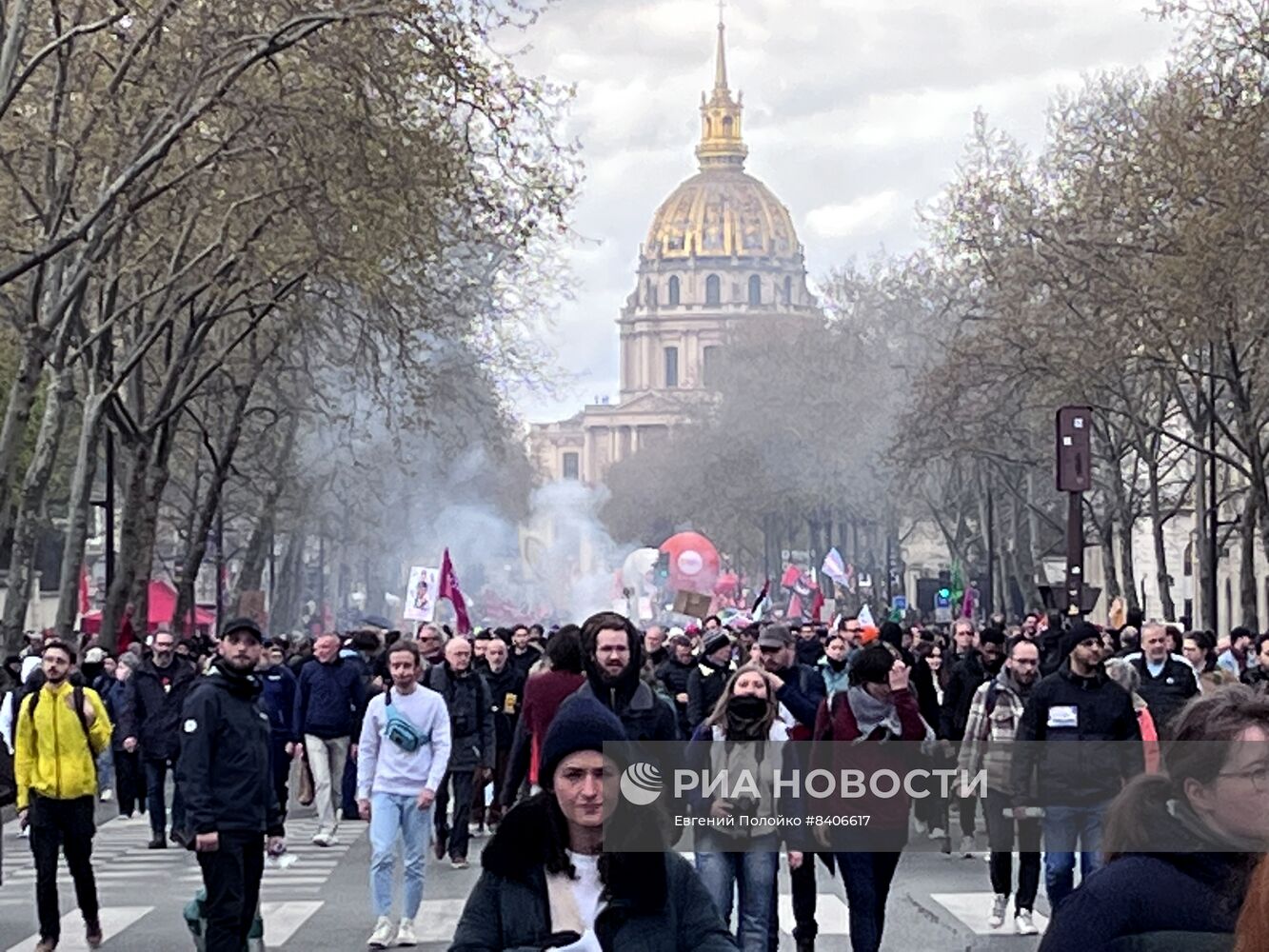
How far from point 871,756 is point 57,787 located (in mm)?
4097

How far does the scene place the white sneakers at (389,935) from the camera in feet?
46.8

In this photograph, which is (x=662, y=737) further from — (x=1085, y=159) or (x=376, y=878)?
(x=1085, y=159)

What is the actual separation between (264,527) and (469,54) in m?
23.2

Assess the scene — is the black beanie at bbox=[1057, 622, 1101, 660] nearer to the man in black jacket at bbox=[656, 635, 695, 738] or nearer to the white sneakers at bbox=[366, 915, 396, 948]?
the white sneakers at bbox=[366, 915, 396, 948]

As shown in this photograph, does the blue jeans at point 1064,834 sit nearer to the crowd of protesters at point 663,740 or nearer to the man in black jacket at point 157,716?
the crowd of protesters at point 663,740

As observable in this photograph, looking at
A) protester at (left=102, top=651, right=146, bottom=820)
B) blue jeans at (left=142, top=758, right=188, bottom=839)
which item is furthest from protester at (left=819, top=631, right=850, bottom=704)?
protester at (left=102, top=651, right=146, bottom=820)

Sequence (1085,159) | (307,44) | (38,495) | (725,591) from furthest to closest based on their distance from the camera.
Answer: (725,591), (1085,159), (38,495), (307,44)

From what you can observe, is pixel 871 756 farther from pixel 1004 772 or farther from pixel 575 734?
pixel 575 734

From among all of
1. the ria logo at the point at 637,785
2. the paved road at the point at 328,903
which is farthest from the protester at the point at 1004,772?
the ria logo at the point at 637,785

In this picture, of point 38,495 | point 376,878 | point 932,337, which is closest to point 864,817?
point 376,878

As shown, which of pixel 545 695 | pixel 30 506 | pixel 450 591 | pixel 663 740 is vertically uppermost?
pixel 30 506

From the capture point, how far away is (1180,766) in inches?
201

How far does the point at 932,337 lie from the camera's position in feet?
224

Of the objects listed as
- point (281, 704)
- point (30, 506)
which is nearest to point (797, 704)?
point (281, 704)
